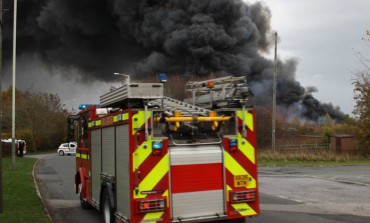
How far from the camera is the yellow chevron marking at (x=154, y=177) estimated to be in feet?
18.9

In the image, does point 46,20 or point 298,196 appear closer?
point 298,196

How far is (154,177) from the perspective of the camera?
5.80 metres

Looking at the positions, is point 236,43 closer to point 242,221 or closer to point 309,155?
point 309,155

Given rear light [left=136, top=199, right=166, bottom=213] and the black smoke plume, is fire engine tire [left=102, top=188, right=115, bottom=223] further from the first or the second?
the black smoke plume

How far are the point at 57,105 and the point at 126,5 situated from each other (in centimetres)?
2978

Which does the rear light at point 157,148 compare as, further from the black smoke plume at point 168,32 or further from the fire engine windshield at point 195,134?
the black smoke plume at point 168,32

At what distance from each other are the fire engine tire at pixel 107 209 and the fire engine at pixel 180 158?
4 centimetres

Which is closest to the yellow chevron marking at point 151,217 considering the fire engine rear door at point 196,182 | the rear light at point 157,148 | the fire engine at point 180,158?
the fire engine at point 180,158

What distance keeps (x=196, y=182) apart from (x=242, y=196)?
2.21ft

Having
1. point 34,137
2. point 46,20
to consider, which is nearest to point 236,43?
point 46,20

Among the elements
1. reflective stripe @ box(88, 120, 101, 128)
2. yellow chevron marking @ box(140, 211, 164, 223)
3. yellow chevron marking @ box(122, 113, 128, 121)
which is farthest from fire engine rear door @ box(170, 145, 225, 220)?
reflective stripe @ box(88, 120, 101, 128)

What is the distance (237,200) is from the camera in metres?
6.14

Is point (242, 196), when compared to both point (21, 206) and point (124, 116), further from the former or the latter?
point (21, 206)

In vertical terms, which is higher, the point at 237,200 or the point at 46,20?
the point at 46,20
